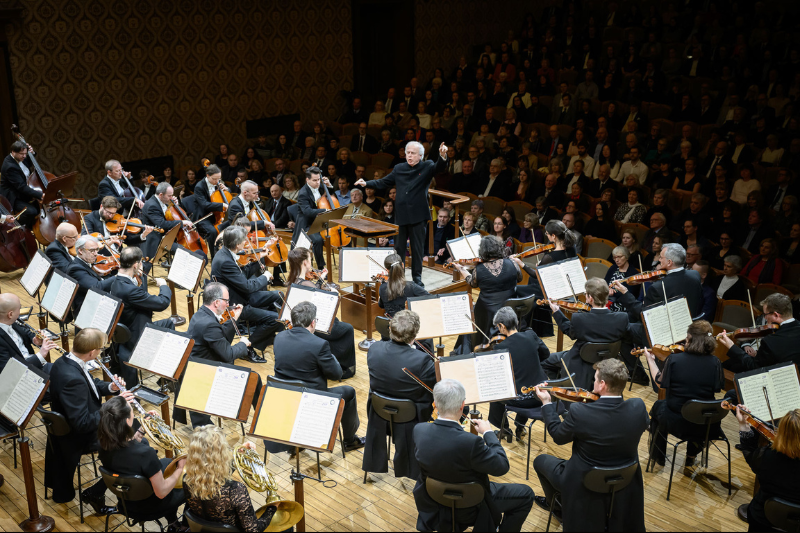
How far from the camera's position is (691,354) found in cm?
451

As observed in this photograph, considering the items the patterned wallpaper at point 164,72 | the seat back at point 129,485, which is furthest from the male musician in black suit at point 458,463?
the patterned wallpaper at point 164,72

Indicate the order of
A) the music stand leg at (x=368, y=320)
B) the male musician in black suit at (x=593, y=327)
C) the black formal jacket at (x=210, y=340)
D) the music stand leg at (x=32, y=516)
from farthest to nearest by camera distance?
the music stand leg at (x=368, y=320)
the male musician in black suit at (x=593, y=327)
the black formal jacket at (x=210, y=340)
the music stand leg at (x=32, y=516)

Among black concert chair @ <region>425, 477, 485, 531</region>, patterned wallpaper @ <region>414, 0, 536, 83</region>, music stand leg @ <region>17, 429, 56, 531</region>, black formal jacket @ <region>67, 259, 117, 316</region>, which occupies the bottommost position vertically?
music stand leg @ <region>17, 429, 56, 531</region>

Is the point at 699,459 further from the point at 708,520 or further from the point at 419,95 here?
the point at 419,95

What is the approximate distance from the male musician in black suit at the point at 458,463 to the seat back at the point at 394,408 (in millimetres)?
632

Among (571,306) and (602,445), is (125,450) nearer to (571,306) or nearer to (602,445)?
(602,445)

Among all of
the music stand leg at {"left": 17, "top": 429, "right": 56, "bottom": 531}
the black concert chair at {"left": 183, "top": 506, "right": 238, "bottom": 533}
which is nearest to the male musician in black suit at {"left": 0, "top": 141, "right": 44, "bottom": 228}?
the music stand leg at {"left": 17, "top": 429, "right": 56, "bottom": 531}

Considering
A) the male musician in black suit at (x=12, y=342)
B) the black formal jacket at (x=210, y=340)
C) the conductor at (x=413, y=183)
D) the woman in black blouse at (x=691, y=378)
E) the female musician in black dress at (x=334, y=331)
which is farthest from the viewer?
the conductor at (x=413, y=183)

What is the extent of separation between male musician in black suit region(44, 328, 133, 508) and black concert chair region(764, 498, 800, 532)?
3.62m

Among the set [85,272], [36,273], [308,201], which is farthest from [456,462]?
[308,201]

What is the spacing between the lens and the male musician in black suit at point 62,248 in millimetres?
6254

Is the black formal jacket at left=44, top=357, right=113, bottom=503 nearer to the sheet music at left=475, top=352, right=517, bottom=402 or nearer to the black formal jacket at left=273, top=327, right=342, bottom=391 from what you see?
the black formal jacket at left=273, top=327, right=342, bottom=391

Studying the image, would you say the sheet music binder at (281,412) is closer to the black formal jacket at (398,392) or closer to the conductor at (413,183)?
the black formal jacket at (398,392)

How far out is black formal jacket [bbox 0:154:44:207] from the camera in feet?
27.1
